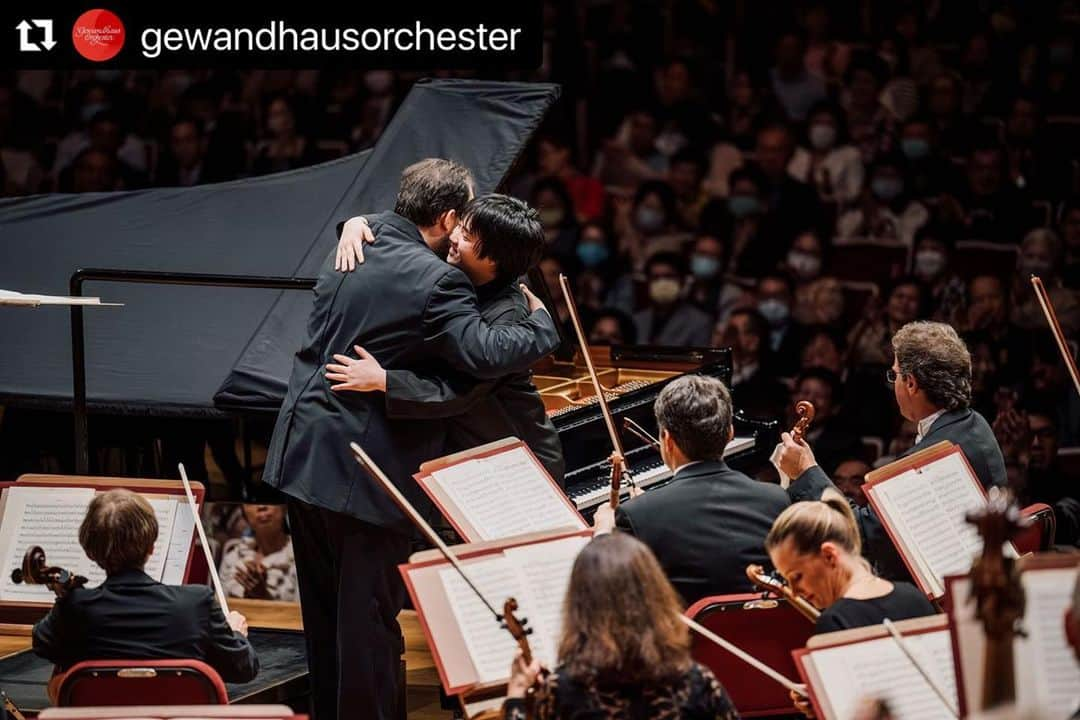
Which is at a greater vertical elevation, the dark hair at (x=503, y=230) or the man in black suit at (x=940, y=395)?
the dark hair at (x=503, y=230)

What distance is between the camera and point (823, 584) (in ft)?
11.3

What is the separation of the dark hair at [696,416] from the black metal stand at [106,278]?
1.40 meters

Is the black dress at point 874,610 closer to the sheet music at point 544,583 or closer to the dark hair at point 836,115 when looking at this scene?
the sheet music at point 544,583

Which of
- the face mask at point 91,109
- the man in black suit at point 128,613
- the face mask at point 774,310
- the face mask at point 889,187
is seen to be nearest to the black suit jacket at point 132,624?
the man in black suit at point 128,613

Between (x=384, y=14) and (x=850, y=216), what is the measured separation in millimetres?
2501

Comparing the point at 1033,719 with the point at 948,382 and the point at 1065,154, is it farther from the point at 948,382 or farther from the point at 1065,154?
the point at 1065,154

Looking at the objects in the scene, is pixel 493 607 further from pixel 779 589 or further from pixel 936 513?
pixel 936 513

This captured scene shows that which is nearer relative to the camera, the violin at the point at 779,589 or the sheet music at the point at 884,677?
the sheet music at the point at 884,677

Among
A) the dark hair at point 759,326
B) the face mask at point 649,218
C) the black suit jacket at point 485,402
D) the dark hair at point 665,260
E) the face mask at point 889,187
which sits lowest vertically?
the black suit jacket at point 485,402

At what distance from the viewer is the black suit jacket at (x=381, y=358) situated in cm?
419

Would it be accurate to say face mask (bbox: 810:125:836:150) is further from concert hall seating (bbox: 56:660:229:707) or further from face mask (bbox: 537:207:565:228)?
concert hall seating (bbox: 56:660:229:707)

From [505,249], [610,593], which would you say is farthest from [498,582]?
[505,249]


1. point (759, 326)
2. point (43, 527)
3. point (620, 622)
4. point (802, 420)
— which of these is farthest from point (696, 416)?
point (759, 326)

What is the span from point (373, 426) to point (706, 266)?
399 centimetres
